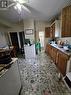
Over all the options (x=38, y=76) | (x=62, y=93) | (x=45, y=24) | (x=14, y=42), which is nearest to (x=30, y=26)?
(x=45, y=24)

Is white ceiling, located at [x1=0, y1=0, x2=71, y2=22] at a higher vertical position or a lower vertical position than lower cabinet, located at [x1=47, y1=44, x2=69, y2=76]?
higher

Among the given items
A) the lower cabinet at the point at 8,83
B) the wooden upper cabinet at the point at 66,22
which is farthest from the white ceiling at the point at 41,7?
the lower cabinet at the point at 8,83

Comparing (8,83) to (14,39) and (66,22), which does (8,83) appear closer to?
(66,22)

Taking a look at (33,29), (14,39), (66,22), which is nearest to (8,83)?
(66,22)

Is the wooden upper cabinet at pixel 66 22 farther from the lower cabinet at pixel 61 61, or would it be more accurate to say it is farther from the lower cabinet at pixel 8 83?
the lower cabinet at pixel 8 83

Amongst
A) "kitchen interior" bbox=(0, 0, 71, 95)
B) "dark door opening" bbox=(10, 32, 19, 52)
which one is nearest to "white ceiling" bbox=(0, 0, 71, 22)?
"kitchen interior" bbox=(0, 0, 71, 95)

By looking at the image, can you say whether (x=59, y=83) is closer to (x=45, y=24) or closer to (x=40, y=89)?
(x=40, y=89)

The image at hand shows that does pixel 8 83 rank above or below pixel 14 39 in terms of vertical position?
below

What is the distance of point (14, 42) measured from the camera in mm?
6680

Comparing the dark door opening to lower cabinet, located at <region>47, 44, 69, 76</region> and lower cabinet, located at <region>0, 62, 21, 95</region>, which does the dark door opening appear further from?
lower cabinet, located at <region>0, 62, 21, 95</region>

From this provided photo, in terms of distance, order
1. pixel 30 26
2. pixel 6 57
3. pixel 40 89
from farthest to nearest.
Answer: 1. pixel 30 26
2. pixel 40 89
3. pixel 6 57

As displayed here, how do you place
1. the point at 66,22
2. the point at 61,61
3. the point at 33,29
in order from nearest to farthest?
the point at 66,22, the point at 61,61, the point at 33,29

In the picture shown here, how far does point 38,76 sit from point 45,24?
15.7 feet

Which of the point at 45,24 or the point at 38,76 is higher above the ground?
the point at 45,24
